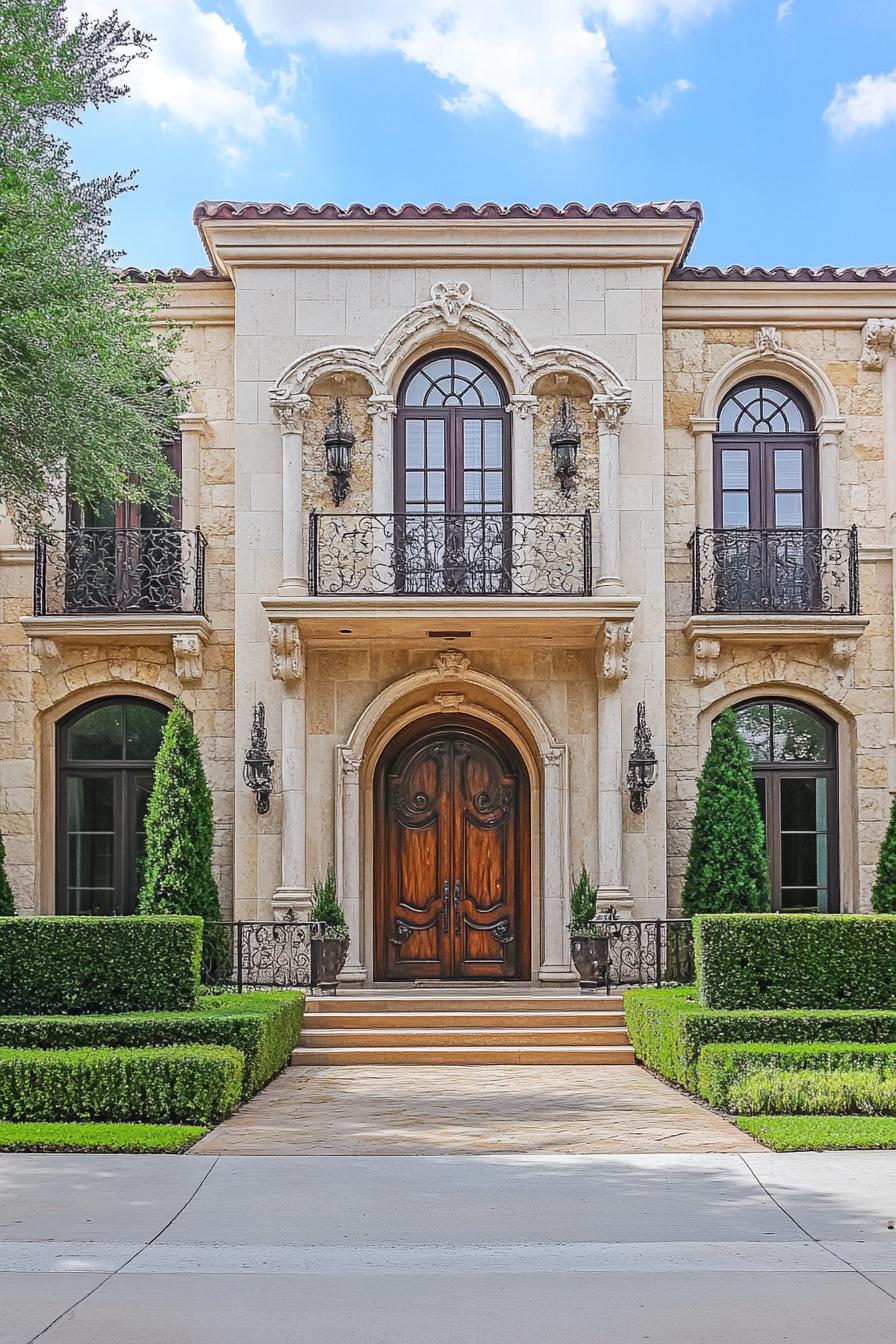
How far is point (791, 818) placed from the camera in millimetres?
18047

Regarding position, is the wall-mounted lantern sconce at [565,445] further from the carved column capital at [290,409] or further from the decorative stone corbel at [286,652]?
the decorative stone corbel at [286,652]

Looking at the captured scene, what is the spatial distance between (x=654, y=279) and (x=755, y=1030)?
964 cm

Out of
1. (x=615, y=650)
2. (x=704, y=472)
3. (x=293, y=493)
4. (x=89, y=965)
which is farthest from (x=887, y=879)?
(x=89, y=965)

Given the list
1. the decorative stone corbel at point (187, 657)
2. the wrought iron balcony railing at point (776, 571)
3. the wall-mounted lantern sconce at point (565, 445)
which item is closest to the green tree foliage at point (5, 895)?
the decorative stone corbel at point (187, 657)

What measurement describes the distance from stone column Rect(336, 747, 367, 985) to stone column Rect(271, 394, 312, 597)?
6.75 feet

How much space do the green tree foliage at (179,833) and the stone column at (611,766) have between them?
441 cm

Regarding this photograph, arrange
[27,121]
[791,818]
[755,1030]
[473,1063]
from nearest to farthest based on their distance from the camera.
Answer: [755,1030] < [27,121] < [473,1063] < [791,818]

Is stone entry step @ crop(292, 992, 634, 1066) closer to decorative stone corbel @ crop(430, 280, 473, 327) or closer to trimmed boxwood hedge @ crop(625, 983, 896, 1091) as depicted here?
trimmed boxwood hedge @ crop(625, 983, 896, 1091)

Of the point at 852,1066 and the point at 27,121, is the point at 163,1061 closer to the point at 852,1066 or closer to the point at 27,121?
the point at 852,1066

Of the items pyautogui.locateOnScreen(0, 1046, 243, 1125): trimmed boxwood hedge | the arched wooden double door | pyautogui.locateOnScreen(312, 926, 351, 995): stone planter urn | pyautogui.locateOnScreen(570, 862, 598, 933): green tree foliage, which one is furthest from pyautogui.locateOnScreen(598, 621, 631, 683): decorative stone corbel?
pyautogui.locateOnScreen(0, 1046, 243, 1125): trimmed boxwood hedge

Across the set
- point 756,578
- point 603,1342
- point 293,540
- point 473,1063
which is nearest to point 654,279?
point 756,578

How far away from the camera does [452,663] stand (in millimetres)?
17500

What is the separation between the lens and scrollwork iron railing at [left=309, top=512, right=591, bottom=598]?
1700 cm

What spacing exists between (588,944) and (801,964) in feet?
12.8
